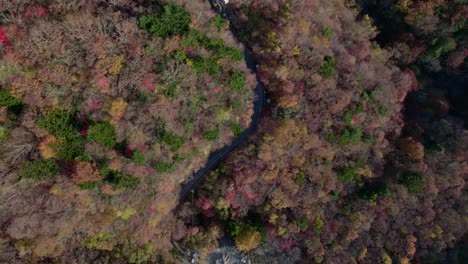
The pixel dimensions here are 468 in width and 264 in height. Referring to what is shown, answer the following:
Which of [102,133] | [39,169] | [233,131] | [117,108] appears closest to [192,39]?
[117,108]

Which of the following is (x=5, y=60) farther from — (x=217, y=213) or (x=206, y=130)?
(x=217, y=213)

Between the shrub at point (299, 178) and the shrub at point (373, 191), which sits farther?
the shrub at point (373, 191)

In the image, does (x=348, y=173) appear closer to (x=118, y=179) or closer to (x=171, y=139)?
(x=171, y=139)

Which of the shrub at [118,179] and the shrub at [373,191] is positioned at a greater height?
the shrub at [373,191]

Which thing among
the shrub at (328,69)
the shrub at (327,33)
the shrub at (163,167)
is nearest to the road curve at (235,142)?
the shrub at (163,167)

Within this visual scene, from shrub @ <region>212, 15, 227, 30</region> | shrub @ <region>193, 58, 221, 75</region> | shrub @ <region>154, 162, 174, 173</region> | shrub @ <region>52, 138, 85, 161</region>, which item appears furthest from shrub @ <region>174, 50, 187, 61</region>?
shrub @ <region>52, 138, 85, 161</region>

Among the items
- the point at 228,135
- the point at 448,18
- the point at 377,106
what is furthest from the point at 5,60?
the point at 448,18

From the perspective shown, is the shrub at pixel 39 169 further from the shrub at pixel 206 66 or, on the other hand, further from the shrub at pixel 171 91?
the shrub at pixel 206 66
